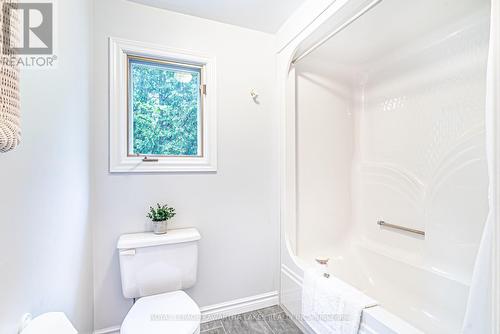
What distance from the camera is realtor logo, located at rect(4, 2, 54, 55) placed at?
2.76 ft

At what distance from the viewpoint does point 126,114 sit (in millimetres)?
1688

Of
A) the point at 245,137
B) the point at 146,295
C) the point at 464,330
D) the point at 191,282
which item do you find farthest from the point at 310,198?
the point at 146,295

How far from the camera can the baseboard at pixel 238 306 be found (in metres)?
1.87

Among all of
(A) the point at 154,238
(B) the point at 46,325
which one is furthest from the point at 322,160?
(B) the point at 46,325

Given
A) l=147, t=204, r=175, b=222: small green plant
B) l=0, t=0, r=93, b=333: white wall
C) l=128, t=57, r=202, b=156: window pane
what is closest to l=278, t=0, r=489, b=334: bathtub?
l=128, t=57, r=202, b=156: window pane

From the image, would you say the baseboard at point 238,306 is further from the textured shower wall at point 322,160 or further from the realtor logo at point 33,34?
the realtor logo at point 33,34

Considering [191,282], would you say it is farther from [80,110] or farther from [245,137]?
[80,110]

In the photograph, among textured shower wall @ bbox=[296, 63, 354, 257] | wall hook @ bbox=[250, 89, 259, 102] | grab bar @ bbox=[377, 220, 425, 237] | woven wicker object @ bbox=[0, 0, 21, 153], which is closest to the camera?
woven wicker object @ bbox=[0, 0, 21, 153]

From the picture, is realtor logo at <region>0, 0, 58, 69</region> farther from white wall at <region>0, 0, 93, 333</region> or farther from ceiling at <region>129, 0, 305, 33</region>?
ceiling at <region>129, 0, 305, 33</region>

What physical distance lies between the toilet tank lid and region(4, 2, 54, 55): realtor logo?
1.08m

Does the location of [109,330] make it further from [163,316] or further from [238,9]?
[238,9]

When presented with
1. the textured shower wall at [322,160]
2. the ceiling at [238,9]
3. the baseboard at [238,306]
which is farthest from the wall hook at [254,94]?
the baseboard at [238,306]

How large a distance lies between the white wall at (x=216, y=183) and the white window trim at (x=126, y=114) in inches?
1.9

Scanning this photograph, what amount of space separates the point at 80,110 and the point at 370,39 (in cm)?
213
